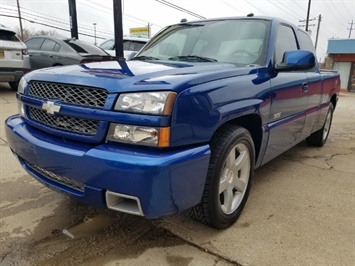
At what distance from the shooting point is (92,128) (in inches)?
74.7

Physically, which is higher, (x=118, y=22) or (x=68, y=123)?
(x=118, y=22)

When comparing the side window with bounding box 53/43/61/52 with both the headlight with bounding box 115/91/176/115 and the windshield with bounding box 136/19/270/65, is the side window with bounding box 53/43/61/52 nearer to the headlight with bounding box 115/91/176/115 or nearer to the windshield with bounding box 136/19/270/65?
the windshield with bounding box 136/19/270/65

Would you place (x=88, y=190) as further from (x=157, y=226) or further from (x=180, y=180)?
(x=157, y=226)

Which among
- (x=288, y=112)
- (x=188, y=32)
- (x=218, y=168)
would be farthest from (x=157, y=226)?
(x=188, y=32)

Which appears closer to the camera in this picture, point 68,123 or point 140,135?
point 140,135

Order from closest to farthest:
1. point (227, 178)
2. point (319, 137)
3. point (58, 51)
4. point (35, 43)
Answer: point (227, 178) → point (319, 137) → point (58, 51) → point (35, 43)

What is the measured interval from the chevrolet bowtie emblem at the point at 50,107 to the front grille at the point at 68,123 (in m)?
0.04

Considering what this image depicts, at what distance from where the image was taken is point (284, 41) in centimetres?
335

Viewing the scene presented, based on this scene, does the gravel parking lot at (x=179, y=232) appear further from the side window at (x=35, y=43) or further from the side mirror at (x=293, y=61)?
the side window at (x=35, y=43)

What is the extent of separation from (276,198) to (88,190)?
6.31 feet

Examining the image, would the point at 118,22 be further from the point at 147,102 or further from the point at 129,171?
the point at 129,171

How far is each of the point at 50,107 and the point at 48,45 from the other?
25.3ft

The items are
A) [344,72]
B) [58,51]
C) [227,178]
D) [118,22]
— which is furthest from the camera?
[344,72]

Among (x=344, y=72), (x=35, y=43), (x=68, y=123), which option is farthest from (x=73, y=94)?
(x=344, y=72)
